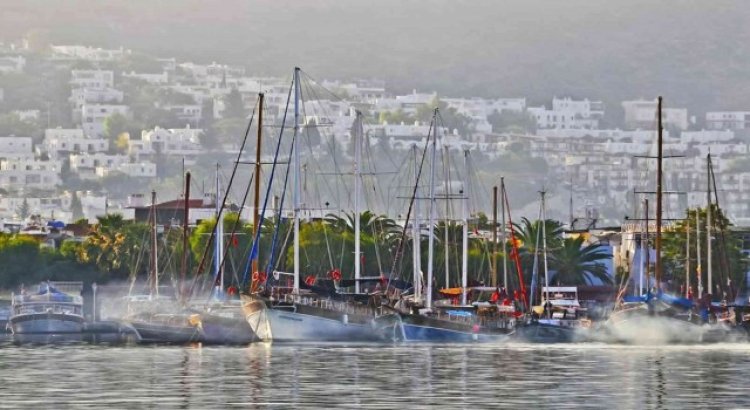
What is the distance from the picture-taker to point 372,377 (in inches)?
2709

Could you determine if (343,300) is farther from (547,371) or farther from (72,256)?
(72,256)

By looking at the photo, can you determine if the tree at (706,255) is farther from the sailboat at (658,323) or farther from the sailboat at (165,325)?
the sailboat at (165,325)

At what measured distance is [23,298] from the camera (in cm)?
11388

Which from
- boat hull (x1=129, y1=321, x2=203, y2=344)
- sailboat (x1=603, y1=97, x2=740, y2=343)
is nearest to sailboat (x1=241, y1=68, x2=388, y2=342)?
boat hull (x1=129, y1=321, x2=203, y2=344)

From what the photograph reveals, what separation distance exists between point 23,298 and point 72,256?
44754mm

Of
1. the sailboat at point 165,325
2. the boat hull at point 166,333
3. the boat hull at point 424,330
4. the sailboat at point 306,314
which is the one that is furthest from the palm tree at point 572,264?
the sailboat at point 306,314

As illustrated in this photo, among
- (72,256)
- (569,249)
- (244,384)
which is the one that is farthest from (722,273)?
(244,384)

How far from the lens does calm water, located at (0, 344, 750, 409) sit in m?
59.3

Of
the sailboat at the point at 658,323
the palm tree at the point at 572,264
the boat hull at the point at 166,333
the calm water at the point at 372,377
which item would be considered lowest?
the calm water at the point at 372,377

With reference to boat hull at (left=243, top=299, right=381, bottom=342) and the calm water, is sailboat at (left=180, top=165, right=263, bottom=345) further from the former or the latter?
the calm water

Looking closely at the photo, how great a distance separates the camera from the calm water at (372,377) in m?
59.3

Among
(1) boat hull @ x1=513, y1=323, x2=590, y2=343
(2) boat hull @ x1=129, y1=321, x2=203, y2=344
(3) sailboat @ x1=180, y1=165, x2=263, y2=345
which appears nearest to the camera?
(3) sailboat @ x1=180, y1=165, x2=263, y2=345

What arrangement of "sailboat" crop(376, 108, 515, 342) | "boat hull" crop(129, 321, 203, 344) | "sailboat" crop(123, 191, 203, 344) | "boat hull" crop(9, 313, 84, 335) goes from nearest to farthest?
"sailboat" crop(376, 108, 515, 342) < "boat hull" crop(129, 321, 203, 344) < "sailboat" crop(123, 191, 203, 344) < "boat hull" crop(9, 313, 84, 335)

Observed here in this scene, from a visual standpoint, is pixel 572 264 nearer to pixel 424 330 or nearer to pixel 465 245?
pixel 465 245
